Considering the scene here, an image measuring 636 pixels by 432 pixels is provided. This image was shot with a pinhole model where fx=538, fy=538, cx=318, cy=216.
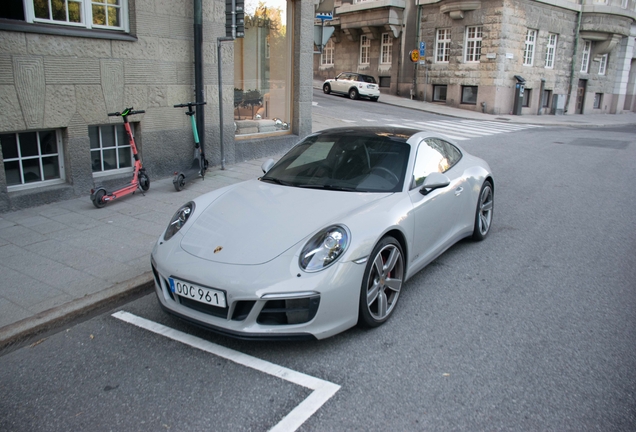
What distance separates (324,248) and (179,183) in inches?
196

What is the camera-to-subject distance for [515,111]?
2773 centimetres

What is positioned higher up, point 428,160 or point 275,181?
point 428,160

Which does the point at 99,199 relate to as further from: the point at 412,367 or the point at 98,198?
the point at 412,367

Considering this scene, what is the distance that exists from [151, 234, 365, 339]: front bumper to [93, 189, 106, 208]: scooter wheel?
399 cm

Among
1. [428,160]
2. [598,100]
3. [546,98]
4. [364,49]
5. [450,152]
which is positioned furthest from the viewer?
[364,49]

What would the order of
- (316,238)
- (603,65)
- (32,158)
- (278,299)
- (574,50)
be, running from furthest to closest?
(603,65) → (574,50) → (32,158) → (316,238) → (278,299)

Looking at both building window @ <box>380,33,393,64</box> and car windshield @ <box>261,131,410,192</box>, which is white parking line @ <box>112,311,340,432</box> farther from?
building window @ <box>380,33,393,64</box>

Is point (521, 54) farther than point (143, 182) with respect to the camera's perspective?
Yes

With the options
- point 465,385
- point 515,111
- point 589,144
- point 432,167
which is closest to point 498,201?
point 432,167

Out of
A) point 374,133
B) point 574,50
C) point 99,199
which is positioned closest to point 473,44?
point 574,50

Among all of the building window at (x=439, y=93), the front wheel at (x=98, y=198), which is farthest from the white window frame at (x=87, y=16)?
the building window at (x=439, y=93)

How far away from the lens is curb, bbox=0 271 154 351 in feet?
12.6

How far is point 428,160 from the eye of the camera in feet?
16.7

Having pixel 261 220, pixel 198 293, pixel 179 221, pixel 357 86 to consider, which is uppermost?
pixel 357 86
